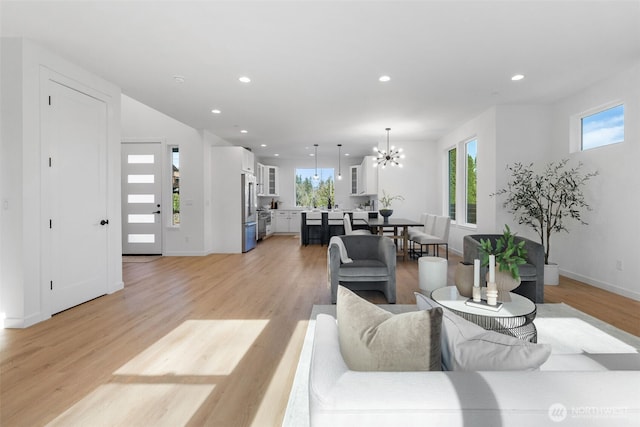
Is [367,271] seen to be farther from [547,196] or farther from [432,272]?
[547,196]

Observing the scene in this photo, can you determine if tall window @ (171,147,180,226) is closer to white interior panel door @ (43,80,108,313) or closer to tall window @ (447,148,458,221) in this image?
white interior panel door @ (43,80,108,313)

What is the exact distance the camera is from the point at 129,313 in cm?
334

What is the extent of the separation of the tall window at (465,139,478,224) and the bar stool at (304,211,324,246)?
3.64 metres

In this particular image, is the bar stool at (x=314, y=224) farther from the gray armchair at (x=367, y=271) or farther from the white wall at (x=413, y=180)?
the gray armchair at (x=367, y=271)

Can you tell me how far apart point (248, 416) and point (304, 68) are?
3437mm

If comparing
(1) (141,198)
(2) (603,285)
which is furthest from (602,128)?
(1) (141,198)

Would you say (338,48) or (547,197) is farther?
(547,197)

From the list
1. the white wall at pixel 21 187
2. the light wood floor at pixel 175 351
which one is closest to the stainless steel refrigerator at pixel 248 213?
the light wood floor at pixel 175 351

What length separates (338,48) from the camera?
127 inches

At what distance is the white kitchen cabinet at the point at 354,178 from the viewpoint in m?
10.5

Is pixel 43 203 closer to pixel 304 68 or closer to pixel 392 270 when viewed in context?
pixel 304 68

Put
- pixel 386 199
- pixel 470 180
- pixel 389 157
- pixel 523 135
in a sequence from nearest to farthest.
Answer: pixel 523 135 → pixel 470 180 → pixel 389 157 → pixel 386 199

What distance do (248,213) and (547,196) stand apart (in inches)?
231

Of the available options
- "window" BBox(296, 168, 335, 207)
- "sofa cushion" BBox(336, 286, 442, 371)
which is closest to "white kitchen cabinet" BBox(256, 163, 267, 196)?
"window" BBox(296, 168, 335, 207)
